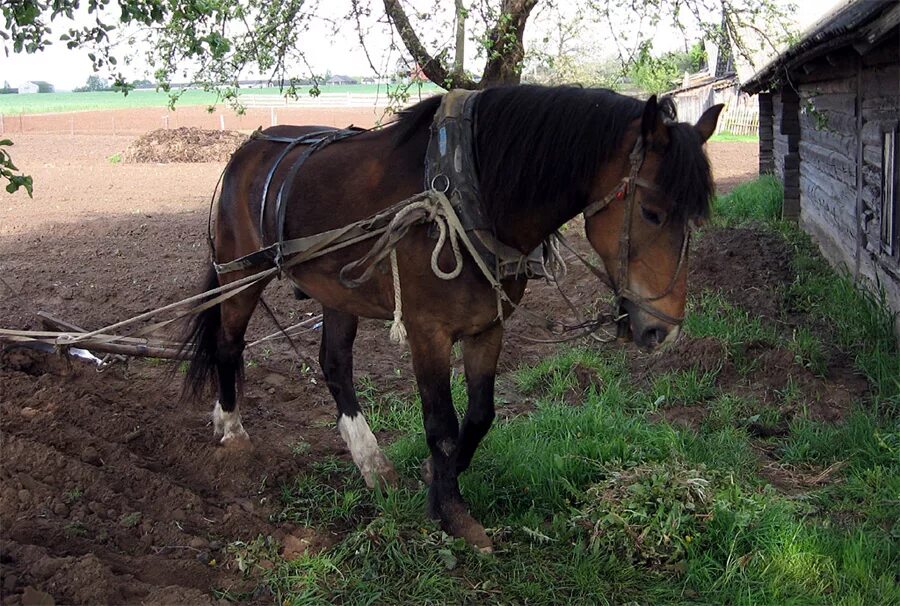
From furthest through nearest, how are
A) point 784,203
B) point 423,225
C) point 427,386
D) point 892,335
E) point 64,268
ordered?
point 784,203 < point 64,268 < point 892,335 < point 427,386 < point 423,225

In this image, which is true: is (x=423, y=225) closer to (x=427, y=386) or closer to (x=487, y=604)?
(x=427, y=386)

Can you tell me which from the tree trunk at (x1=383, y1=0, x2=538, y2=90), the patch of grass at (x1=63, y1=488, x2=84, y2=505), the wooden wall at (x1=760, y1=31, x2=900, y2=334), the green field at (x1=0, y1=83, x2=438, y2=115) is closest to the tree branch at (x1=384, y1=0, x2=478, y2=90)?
the tree trunk at (x1=383, y1=0, x2=538, y2=90)

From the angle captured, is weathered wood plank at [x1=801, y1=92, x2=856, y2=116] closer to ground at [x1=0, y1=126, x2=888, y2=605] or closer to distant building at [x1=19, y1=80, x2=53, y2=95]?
ground at [x1=0, y1=126, x2=888, y2=605]

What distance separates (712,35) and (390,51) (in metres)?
2.73

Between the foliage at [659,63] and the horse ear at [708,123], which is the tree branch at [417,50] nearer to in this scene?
the foliage at [659,63]

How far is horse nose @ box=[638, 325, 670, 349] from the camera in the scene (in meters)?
3.09

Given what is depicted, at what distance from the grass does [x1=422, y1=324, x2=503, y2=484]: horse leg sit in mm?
317

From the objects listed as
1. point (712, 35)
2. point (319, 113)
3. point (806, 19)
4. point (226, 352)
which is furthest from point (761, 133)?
point (319, 113)

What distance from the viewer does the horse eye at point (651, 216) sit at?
119 inches

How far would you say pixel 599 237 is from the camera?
124 inches

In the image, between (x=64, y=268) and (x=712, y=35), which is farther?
(x=64, y=268)

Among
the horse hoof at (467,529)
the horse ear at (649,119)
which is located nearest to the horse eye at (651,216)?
the horse ear at (649,119)

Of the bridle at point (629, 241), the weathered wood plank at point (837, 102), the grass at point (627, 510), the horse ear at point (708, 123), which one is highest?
the weathered wood plank at point (837, 102)

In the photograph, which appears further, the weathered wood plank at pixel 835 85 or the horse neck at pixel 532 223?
the weathered wood plank at pixel 835 85
